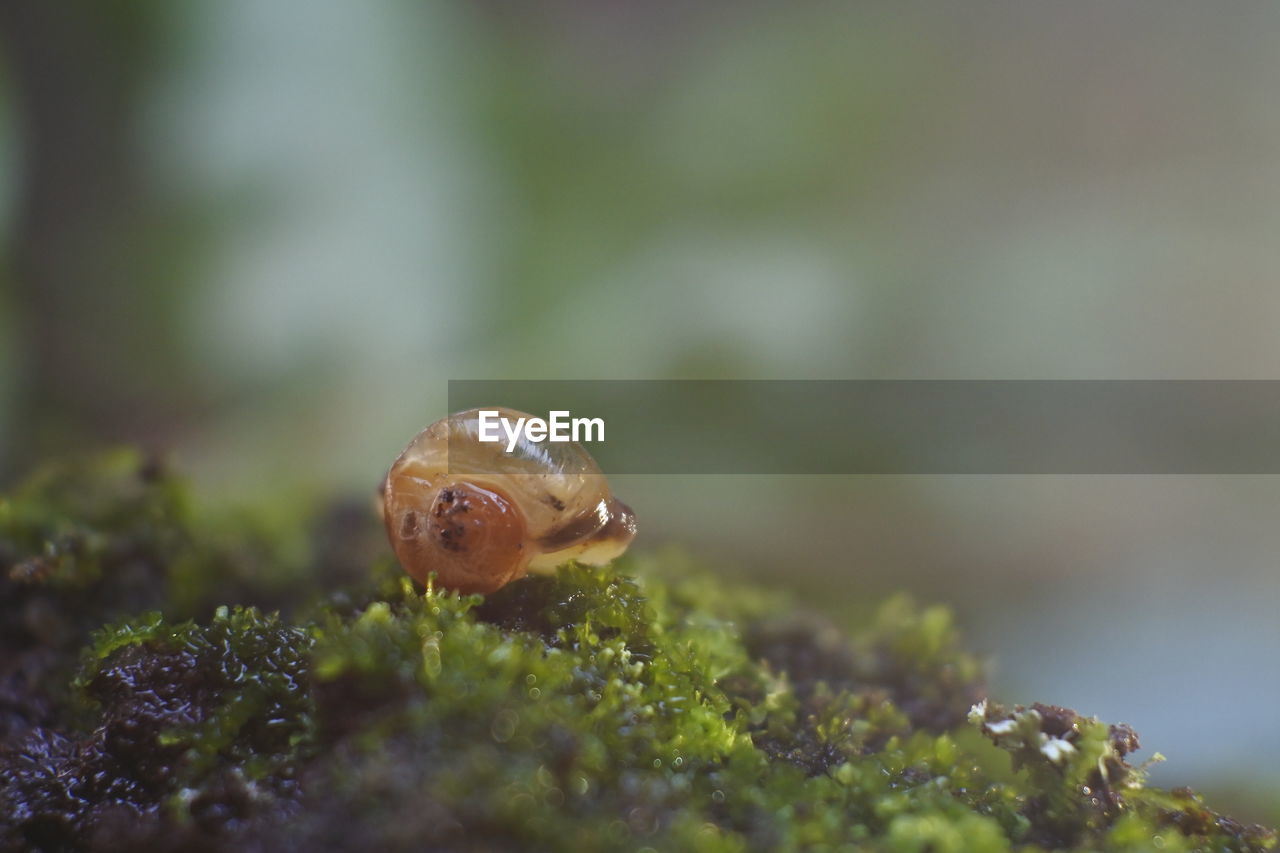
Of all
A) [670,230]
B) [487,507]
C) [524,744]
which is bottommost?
[524,744]

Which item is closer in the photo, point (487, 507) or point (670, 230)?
point (487, 507)

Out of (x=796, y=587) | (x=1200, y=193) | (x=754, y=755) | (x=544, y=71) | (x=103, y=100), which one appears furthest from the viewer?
(x=544, y=71)

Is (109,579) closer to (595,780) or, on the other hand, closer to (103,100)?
(595,780)

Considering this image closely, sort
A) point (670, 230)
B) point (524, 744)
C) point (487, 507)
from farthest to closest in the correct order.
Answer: point (670, 230)
point (487, 507)
point (524, 744)

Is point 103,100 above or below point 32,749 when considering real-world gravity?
above

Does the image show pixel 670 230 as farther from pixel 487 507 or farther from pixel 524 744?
pixel 524 744

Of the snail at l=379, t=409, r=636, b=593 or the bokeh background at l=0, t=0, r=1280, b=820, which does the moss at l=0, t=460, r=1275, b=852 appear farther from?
the bokeh background at l=0, t=0, r=1280, b=820

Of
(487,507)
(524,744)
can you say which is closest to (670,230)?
(487,507)

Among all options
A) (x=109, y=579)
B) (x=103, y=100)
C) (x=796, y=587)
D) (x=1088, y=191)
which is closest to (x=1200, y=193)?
(x=1088, y=191)
